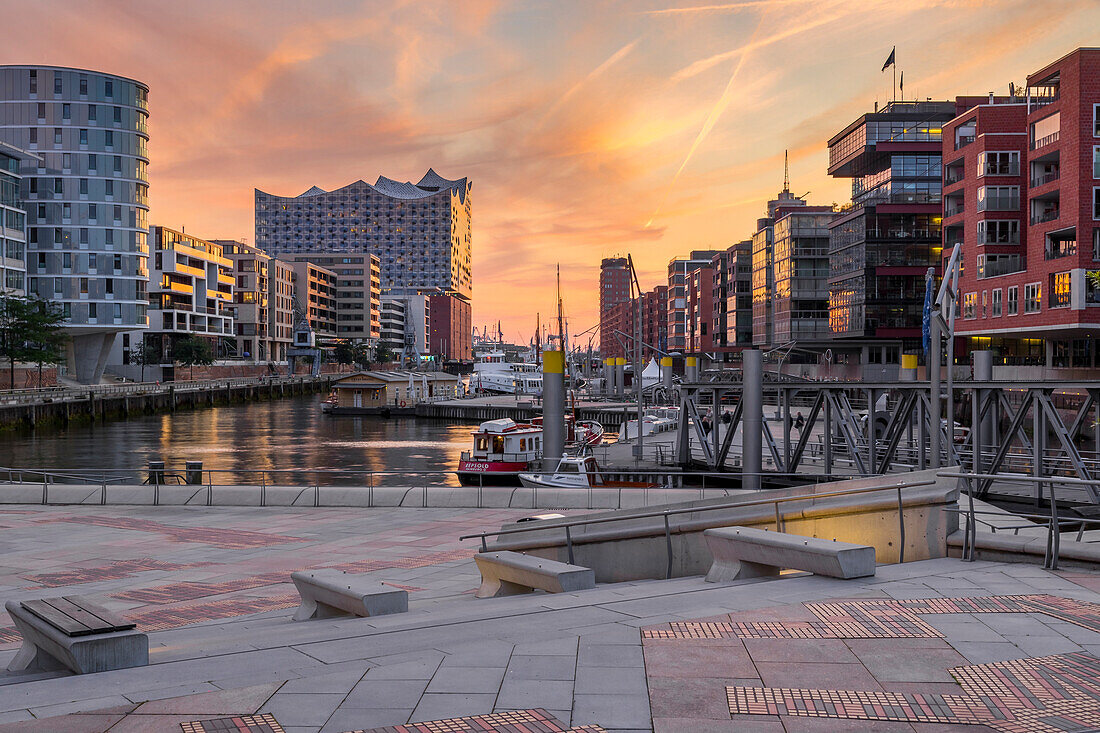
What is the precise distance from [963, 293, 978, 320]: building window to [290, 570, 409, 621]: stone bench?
67.0 metres

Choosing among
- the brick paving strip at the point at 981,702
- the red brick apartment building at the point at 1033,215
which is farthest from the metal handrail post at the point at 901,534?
the red brick apartment building at the point at 1033,215

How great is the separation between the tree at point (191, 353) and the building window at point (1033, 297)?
372 feet

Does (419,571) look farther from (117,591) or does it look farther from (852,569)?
(852,569)

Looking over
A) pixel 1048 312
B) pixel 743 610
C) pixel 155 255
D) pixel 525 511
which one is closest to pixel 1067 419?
pixel 1048 312

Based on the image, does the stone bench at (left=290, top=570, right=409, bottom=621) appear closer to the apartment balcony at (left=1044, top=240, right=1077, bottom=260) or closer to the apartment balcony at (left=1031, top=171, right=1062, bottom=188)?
the apartment balcony at (left=1044, top=240, right=1077, bottom=260)

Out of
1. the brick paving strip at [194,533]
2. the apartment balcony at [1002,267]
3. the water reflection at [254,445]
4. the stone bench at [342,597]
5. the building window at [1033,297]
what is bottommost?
the water reflection at [254,445]

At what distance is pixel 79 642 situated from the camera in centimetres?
880

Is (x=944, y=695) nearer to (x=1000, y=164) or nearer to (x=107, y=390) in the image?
(x=1000, y=164)

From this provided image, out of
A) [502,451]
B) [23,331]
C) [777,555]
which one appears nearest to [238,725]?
[777,555]

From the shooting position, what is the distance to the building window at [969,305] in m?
69.3

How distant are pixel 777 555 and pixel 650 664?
436 centimetres

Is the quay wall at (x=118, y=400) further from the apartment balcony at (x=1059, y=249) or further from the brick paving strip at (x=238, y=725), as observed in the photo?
the brick paving strip at (x=238, y=725)

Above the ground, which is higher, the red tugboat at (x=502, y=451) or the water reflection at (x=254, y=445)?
the red tugboat at (x=502, y=451)

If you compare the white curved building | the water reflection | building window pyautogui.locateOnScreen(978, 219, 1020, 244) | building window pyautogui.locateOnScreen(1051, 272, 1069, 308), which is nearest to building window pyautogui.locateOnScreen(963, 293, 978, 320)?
building window pyautogui.locateOnScreen(978, 219, 1020, 244)
